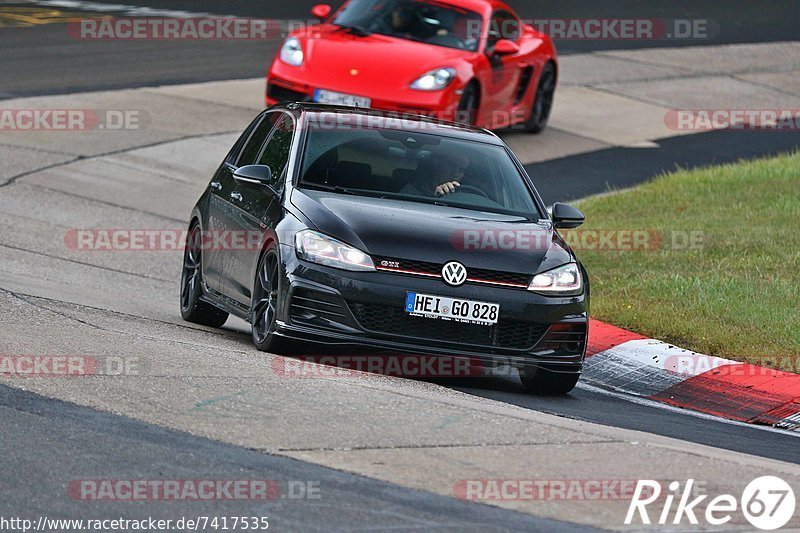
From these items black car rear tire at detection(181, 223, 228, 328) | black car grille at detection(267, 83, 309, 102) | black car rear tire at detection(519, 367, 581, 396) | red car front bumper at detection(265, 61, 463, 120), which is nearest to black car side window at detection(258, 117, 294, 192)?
black car rear tire at detection(181, 223, 228, 328)

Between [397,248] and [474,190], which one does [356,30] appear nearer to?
[474,190]

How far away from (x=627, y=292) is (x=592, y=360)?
164 cm

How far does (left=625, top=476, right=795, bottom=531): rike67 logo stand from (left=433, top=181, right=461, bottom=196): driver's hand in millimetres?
3572

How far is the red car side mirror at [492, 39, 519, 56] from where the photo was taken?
1889cm

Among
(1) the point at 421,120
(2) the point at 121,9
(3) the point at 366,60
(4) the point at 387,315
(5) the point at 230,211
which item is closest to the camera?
(4) the point at 387,315

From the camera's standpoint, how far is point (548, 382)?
9492 millimetres

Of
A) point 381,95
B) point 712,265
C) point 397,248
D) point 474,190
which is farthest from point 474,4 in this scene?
point 397,248

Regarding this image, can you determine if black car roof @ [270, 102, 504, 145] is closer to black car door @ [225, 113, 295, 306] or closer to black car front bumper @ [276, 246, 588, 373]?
black car door @ [225, 113, 295, 306]

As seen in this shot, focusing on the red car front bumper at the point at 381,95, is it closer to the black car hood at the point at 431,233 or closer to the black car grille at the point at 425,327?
the black car hood at the point at 431,233

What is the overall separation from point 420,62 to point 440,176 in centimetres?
802

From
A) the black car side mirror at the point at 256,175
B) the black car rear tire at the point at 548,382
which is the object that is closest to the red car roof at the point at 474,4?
the black car side mirror at the point at 256,175

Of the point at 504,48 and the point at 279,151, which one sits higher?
the point at 279,151

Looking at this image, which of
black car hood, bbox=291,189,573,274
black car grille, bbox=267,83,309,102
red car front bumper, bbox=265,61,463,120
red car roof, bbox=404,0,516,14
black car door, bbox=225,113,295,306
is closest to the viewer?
black car hood, bbox=291,189,573,274

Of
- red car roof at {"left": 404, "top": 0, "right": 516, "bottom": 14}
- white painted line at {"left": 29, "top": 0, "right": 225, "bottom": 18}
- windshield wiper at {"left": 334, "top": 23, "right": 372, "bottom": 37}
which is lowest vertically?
white painted line at {"left": 29, "top": 0, "right": 225, "bottom": 18}
